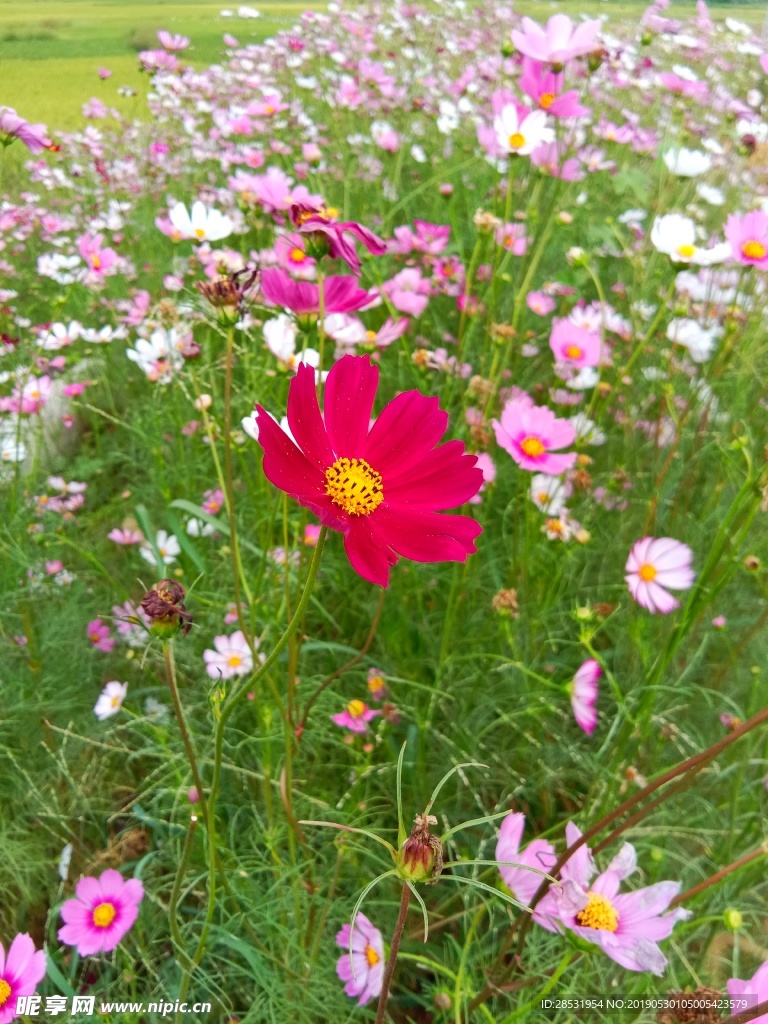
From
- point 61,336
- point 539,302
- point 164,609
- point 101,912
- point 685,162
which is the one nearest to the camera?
point 164,609

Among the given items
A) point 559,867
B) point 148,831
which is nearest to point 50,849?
point 148,831

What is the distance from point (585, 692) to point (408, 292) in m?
0.70

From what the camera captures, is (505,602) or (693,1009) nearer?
(693,1009)

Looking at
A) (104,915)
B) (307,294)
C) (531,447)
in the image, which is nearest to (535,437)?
(531,447)

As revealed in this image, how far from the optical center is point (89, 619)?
3.06 ft

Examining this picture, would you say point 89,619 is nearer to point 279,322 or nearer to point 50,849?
point 50,849

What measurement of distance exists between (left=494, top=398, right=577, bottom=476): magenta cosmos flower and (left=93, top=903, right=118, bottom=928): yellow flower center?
1.88 feet

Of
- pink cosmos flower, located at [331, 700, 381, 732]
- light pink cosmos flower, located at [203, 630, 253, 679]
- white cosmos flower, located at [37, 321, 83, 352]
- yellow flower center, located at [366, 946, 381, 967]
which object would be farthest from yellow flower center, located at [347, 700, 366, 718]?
white cosmos flower, located at [37, 321, 83, 352]

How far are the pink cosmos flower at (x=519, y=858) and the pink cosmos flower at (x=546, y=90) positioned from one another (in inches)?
34.0

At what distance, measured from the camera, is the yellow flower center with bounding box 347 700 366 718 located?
2.35 feet

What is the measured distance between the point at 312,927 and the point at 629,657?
537 millimetres

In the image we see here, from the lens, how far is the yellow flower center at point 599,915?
432 mm

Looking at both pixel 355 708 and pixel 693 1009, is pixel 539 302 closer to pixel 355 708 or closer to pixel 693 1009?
pixel 355 708

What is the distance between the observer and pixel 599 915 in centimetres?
44
